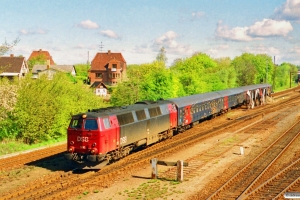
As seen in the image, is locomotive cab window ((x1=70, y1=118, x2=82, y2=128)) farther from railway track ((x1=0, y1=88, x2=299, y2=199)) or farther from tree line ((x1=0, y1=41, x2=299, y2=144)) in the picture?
tree line ((x1=0, y1=41, x2=299, y2=144))

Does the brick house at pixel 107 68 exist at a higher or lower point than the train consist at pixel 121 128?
higher

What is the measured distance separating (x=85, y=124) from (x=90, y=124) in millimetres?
340

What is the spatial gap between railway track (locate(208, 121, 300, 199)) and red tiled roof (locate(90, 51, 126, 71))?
251ft

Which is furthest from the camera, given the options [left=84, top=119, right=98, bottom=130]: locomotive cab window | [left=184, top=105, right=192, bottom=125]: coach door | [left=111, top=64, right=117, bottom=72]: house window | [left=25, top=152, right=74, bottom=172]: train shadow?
[left=111, top=64, right=117, bottom=72]: house window

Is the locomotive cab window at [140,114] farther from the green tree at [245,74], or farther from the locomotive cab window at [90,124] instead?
the green tree at [245,74]

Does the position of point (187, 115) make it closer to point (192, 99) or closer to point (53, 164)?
point (192, 99)

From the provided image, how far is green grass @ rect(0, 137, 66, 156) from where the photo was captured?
3058 cm

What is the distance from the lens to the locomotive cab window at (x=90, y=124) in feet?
69.5

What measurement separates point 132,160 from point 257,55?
103853 millimetres

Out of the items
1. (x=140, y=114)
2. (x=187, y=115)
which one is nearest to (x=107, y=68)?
(x=187, y=115)

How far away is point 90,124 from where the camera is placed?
21.3 metres

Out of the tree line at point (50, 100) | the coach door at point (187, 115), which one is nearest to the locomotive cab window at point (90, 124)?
the tree line at point (50, 100)

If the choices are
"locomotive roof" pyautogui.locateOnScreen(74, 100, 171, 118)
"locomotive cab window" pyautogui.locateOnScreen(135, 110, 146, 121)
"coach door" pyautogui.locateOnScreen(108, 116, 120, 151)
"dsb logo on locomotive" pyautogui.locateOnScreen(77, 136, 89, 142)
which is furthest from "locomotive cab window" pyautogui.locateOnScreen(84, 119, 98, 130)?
"locomotive cab window" pyautogui.locateOnScreen(135, 110, 146, 121)

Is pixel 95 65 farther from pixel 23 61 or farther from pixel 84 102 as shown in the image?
pixel 84 102
